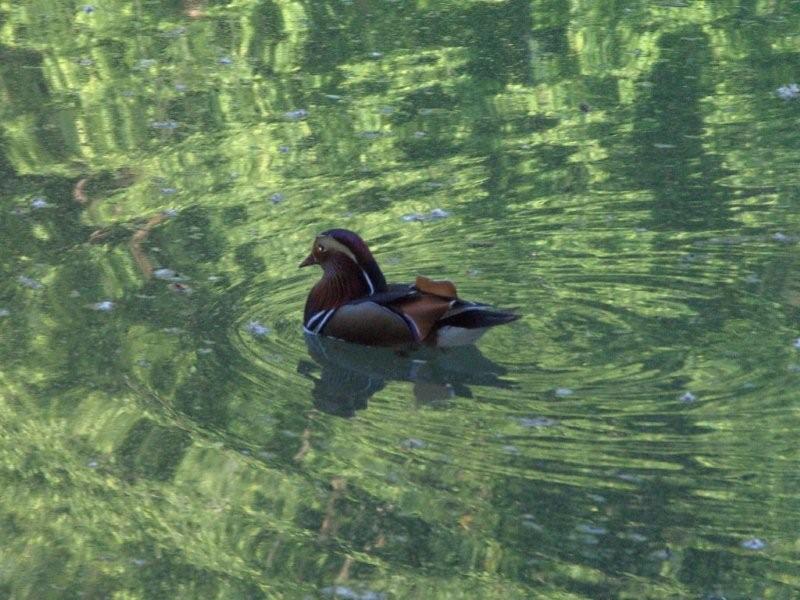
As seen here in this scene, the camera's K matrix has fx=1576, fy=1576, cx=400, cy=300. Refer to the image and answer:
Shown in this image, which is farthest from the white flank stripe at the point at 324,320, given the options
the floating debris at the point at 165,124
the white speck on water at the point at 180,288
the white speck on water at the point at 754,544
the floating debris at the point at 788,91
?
the floating debris at the point at 788,91

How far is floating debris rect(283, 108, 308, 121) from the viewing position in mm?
12203

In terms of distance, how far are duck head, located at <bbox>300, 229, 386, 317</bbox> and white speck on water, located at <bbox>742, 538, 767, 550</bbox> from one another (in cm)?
298

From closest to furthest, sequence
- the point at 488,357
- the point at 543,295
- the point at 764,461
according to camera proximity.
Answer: the point at 764,461
the point at 488,357
the point at 543,295

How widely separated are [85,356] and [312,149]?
3607 millimetres

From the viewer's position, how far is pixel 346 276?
872cm

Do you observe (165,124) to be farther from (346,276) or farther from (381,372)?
(381,372)

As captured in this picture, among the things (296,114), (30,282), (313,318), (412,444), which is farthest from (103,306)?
(296,114)

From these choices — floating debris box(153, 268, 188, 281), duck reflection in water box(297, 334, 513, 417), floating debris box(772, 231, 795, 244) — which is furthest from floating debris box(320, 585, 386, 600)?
floating debris box(772, 231, 795, 244)

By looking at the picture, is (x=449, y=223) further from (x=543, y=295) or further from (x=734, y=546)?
(x=734, y=546)

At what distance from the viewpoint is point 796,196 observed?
10242 mm

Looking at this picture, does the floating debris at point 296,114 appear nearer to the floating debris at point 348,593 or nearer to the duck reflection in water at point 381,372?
the duck reflection in water at point 381,372

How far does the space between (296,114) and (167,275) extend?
326cm

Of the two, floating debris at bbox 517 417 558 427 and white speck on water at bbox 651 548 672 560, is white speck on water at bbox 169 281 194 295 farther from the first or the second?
white speck on water at bbox 651 548 672 560

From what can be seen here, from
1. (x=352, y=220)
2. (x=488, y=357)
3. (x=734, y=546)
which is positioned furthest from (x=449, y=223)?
(x=734, y=546)
